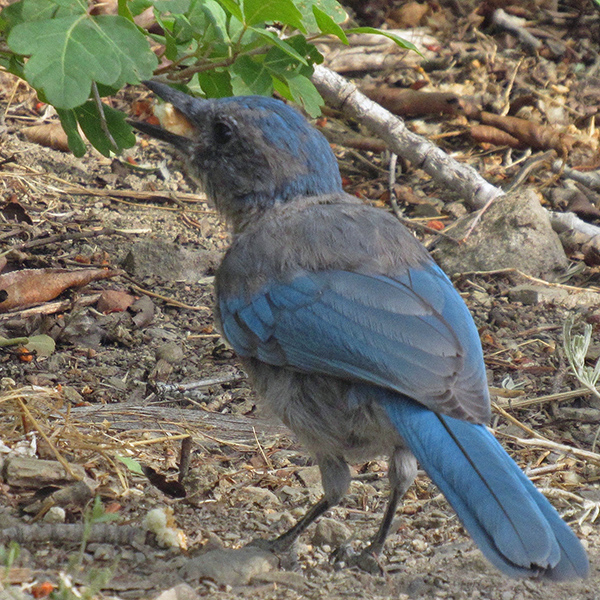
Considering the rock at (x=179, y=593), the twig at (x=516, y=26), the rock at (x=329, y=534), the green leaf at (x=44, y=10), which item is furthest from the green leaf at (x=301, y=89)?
the twig at (x=516, y=26)

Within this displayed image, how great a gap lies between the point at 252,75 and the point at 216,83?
0.38m

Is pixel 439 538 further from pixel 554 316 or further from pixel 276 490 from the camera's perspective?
pixel 554 316

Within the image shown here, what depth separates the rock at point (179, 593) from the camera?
2768mm

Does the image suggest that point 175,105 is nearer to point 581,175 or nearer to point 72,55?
point 72,55

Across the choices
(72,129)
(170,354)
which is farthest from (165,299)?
(72,129)

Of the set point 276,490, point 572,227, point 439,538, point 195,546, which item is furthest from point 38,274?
point 572,227

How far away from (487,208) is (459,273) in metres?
0.57

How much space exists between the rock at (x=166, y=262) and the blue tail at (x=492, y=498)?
268 cm

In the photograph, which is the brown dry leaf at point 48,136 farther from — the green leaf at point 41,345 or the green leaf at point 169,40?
the green leaf at point 169,40

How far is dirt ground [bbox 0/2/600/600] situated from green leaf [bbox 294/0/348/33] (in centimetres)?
181

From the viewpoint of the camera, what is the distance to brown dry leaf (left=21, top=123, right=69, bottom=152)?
6504mm

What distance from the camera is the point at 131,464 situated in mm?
3719

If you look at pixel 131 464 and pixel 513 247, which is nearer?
pixel 131 464

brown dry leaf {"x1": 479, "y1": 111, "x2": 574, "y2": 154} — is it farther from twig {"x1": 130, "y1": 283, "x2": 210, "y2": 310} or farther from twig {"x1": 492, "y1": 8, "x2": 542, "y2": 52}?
twig {"x1": 130, "y1": 283, "x2": 210, "y2": 310}
